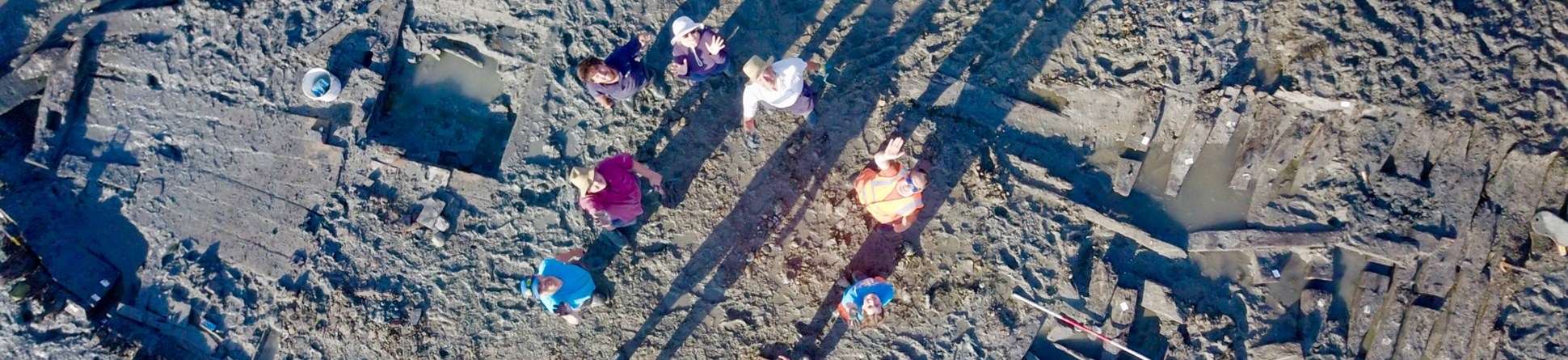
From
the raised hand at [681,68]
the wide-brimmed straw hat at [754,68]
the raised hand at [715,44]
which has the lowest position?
the raised hand at [681,68]

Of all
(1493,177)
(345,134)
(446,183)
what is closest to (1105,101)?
(1493,177)

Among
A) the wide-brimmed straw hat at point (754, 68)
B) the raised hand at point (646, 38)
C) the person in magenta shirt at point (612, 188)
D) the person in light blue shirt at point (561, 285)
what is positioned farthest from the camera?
the raised hand at point (646, 38)

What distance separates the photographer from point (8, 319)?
786cm

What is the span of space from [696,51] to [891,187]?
213 centimetres

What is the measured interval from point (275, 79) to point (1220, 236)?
33.4 feet

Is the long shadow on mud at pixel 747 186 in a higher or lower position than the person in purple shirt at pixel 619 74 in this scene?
lower

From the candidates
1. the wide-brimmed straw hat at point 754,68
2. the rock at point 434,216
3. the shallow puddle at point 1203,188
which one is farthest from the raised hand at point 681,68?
the shallow puddle at point 1203,188

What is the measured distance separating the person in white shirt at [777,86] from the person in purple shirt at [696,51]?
50 cm

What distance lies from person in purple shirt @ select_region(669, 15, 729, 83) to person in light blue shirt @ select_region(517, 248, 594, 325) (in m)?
2.07

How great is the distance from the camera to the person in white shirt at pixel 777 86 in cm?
601

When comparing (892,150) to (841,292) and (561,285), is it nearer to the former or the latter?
(841,292)

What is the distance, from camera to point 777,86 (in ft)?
20.5

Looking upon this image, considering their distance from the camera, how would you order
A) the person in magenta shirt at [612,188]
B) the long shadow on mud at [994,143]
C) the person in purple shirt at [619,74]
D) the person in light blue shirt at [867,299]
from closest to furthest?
the person in purple shirt at [619,74] → the person in magenta shirt at [612,188] → the person in light blue shirt at [867,299] → the long shadow on mud at [994,143]

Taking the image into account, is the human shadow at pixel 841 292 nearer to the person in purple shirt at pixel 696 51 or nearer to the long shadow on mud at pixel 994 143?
the long shadow on mud at pixel 994 143
